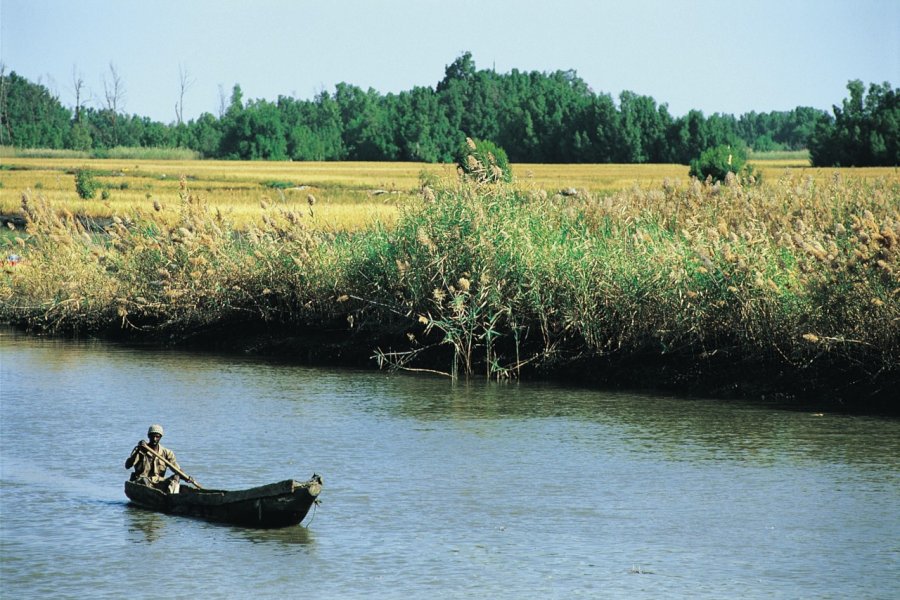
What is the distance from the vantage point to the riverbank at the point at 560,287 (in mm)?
17266

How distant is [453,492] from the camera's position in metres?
12.8

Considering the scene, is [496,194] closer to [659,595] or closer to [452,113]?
[659,595]

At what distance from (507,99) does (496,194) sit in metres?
125

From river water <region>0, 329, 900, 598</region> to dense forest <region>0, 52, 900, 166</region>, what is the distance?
71.7m

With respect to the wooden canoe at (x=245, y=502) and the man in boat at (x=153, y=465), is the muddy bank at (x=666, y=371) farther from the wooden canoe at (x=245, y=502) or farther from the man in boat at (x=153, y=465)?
the wooden canoe at (x=245, y=502)

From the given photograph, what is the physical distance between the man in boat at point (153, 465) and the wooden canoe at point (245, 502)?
10cm

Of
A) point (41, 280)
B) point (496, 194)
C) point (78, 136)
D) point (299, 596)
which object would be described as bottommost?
point (299, 596)

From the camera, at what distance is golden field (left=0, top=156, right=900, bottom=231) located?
161 ft

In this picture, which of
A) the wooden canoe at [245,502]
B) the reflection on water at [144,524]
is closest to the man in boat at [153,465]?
the wooden canoe at [245,502]

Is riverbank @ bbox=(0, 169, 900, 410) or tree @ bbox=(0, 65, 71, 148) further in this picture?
tree @ bbox=(0, 65, 71, 148)

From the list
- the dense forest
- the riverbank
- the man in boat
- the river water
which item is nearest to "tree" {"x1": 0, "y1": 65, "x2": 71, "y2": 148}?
the dense forest

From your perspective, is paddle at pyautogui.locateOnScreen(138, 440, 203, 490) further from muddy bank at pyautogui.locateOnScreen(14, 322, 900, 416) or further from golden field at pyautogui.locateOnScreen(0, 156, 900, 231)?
golden field at pyautogui.locateOnScreen(0, 156, 900, 231)

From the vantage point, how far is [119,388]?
19266mm

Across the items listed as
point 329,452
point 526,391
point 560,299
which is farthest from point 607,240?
point 329,452
